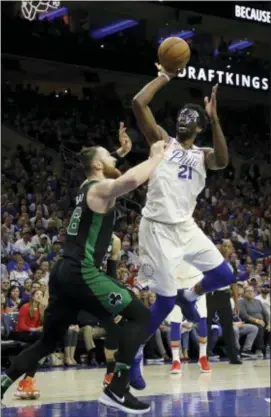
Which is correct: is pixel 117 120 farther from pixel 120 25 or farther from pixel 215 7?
pixel 215 7

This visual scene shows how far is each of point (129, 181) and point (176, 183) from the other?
154cm

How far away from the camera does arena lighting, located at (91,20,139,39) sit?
23062 millimetres

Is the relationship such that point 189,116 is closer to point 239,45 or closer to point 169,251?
point 169,251

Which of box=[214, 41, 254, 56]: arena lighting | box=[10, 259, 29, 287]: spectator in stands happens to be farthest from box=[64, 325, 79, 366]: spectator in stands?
box=[214, 41, 254, 56]: arena lighting

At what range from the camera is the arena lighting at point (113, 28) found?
908 inches

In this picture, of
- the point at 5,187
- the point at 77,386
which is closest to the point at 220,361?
the point at 77,386

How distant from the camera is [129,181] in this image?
6082 mm

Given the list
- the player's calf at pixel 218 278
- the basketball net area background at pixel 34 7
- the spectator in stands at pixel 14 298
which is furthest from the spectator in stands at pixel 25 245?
the player's calf at pixel 218 278

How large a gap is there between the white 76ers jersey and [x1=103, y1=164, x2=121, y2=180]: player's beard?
0.80m

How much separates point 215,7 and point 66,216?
594 centimetres

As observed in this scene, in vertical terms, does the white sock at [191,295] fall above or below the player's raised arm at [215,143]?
below

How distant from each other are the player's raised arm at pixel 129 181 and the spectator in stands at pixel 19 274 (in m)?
7.09

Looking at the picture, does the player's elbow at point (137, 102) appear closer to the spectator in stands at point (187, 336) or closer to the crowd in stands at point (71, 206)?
the crowd in stands at point (71, 206)

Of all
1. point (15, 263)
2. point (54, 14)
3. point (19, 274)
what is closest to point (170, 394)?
point (19, 274)
